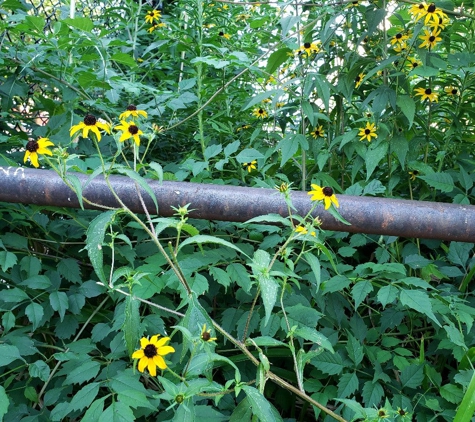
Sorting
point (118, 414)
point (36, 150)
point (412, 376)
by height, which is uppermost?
point (36, 150)

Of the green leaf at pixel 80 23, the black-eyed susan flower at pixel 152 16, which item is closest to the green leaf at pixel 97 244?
the green leaf at pixel 80 23

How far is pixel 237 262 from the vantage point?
1.18 meters

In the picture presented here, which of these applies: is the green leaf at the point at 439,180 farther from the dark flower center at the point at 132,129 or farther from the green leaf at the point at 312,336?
the dark flower center at the point at 132,129

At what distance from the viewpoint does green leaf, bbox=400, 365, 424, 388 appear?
1031 millimetres

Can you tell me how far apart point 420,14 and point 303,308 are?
2.89 feet

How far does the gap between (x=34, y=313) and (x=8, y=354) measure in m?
0.12

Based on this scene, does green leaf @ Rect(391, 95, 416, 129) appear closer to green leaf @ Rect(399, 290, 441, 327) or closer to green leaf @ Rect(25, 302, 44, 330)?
green leaf @ Rect(399, 290, 441, 327)

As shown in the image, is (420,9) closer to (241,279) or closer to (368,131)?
(368,131)

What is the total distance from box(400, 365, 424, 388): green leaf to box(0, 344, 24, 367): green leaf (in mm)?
810

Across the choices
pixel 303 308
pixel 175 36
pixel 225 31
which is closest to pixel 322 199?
pixel 303 308

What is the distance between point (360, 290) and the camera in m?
1.02

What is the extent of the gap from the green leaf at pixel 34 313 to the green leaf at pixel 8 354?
3.2 inches

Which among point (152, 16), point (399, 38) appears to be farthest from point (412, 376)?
point (152, 16)

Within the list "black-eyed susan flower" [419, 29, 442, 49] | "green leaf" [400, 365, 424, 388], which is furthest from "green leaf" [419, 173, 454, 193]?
"green leaf" [400, 365, 424, 388]
